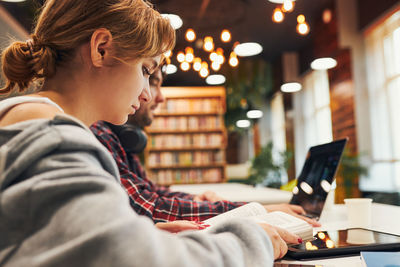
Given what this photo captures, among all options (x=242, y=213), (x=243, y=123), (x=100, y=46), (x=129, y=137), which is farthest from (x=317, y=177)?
(x=243, y=123)

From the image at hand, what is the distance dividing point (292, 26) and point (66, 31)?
7309 mm

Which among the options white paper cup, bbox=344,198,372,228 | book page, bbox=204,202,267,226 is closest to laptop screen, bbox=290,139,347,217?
white paper cup, bbox=344,198,372,228

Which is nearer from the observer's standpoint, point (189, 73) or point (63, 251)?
point (63, 251)

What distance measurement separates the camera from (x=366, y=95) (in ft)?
20.0

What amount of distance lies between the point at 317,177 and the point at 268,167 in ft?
24.9

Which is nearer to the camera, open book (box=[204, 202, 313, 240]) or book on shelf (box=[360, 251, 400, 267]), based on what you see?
book on shelf (box=[360, 251, 400, 267])

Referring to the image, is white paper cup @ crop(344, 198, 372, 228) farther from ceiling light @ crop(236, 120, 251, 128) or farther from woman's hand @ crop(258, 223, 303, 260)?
ceiling light @ crop(236, 120, 251, 128)

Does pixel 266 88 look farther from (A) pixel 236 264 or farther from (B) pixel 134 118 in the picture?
(A) pixel 236 264

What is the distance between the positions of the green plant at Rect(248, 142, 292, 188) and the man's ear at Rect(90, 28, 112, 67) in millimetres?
8231

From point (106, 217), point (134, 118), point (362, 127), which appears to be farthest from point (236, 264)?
point (362, 127)

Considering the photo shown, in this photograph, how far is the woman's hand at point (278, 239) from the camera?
0.74m

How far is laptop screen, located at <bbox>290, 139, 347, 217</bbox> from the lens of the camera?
1.35 m

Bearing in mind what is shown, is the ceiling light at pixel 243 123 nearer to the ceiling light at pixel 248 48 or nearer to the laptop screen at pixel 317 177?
the ceiling light at pixel 248 48

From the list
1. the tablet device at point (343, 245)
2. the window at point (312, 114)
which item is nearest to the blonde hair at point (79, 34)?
A: the tablet device at point (343, 245)
